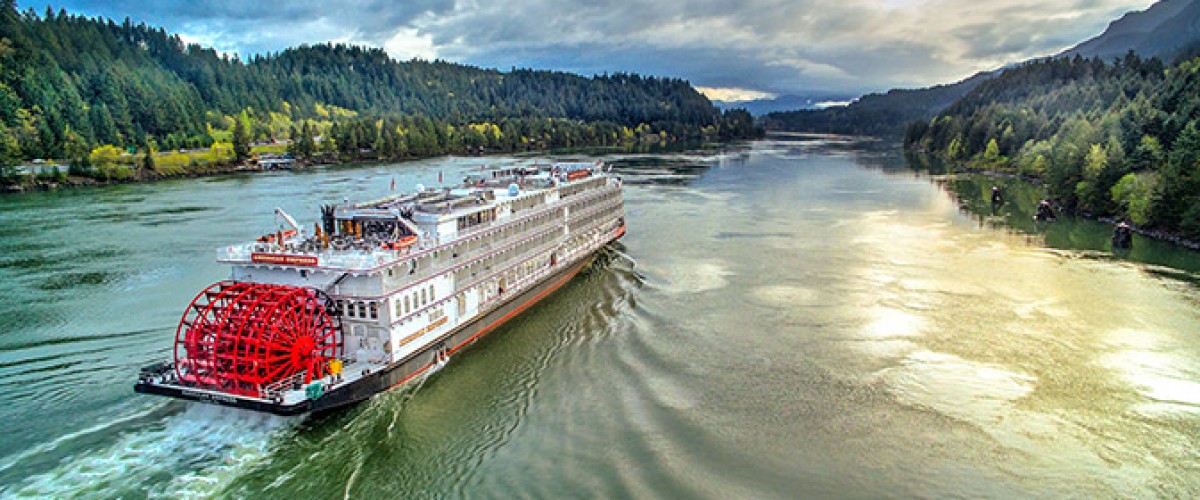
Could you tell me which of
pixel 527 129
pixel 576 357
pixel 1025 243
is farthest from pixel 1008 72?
pixel 576 357

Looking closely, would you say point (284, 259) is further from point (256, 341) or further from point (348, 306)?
point (256, 341)

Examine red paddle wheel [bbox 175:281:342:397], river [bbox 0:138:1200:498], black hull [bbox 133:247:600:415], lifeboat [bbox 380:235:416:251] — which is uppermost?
lifeboat [bbox 380:235:416:251]

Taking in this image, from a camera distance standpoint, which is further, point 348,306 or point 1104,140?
point 1104,140

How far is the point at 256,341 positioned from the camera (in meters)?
18.9

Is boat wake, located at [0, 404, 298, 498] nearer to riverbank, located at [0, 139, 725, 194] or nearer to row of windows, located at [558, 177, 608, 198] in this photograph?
row of windows, located at [558, 177, 608, 198]

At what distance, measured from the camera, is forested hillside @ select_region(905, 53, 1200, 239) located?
44719mm

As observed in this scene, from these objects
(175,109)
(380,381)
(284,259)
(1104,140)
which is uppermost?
(175,109)

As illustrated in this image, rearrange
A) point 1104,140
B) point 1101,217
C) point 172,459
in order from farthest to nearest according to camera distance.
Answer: point 1104,140, point 1101,217, point 172,459

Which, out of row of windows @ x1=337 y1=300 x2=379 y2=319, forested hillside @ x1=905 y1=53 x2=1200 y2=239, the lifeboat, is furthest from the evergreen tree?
forested hillside @ x1=905 y1=53 x2=1200 y2=239

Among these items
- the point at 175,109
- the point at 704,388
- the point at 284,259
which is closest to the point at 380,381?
the point at 284,259

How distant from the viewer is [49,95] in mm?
96375

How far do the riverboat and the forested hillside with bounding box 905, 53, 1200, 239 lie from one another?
43.9 m

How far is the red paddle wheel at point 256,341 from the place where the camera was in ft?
62.3

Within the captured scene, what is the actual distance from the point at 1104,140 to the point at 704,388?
204 ft
